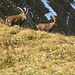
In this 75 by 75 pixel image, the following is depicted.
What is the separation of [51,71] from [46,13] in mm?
27057

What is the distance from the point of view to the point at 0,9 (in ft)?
50.2

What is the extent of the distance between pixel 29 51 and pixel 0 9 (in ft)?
38.0

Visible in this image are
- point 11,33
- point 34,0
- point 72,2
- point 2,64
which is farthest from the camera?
point 72,2

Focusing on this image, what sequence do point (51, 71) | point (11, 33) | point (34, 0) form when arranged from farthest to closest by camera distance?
point (34, 0) < point (11, 33) < point (51, 71)

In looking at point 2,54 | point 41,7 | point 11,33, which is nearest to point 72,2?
point 41,7

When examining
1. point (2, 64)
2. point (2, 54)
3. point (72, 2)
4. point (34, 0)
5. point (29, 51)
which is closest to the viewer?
point (2, 64)

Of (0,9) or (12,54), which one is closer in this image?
(12,54)

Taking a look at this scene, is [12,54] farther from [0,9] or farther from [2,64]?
[0,9]

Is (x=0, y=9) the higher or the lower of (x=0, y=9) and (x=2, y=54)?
the higher

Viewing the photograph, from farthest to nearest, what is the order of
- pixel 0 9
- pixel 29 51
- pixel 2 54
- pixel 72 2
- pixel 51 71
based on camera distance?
pixel 72 2 < pixel 0 9 < pixel 29 51 < pixel 2 54 < pixel 51 71

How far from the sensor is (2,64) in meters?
4.41

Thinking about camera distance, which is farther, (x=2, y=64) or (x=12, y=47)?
(x=12, y=47)

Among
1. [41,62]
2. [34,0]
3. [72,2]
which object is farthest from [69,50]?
[72,2]

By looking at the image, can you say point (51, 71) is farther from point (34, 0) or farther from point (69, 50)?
point (34, 0)
